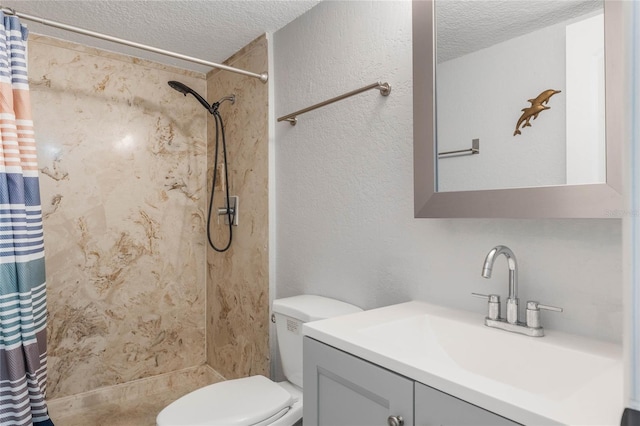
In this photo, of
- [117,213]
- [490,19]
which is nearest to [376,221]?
[490,19]

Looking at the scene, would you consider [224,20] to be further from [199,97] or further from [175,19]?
[199,97]

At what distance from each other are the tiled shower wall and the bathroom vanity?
1.37m

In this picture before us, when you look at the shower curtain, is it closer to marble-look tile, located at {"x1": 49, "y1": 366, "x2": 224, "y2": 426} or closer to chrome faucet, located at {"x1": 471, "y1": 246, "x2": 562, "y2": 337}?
marble-look tile, located at {"x1": 49, "y1": 366, "x2": 224, "y2": 426}

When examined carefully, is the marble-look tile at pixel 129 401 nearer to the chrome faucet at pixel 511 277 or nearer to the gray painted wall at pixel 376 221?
the gray painted wall at pixel 376 221

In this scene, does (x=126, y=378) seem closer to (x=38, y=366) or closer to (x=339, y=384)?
(x=38, y=366)

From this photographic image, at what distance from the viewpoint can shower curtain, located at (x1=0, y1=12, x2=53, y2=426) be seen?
1.58 meters

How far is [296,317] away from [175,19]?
1.58 m

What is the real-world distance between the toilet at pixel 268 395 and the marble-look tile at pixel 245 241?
413mm

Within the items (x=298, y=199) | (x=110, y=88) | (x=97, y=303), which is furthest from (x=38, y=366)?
(x=110, y=88)

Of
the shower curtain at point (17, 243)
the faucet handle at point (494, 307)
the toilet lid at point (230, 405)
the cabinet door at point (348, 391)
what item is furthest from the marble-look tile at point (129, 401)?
the faucet handle at point (494, 307)

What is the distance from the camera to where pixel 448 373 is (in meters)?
0.80

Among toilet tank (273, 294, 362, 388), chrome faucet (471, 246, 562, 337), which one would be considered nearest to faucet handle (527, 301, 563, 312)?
chrome faucet (471, 246, 562, 337)

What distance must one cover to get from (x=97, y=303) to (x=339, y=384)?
6.39 feet

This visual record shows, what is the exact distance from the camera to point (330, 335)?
1054 millimetres
